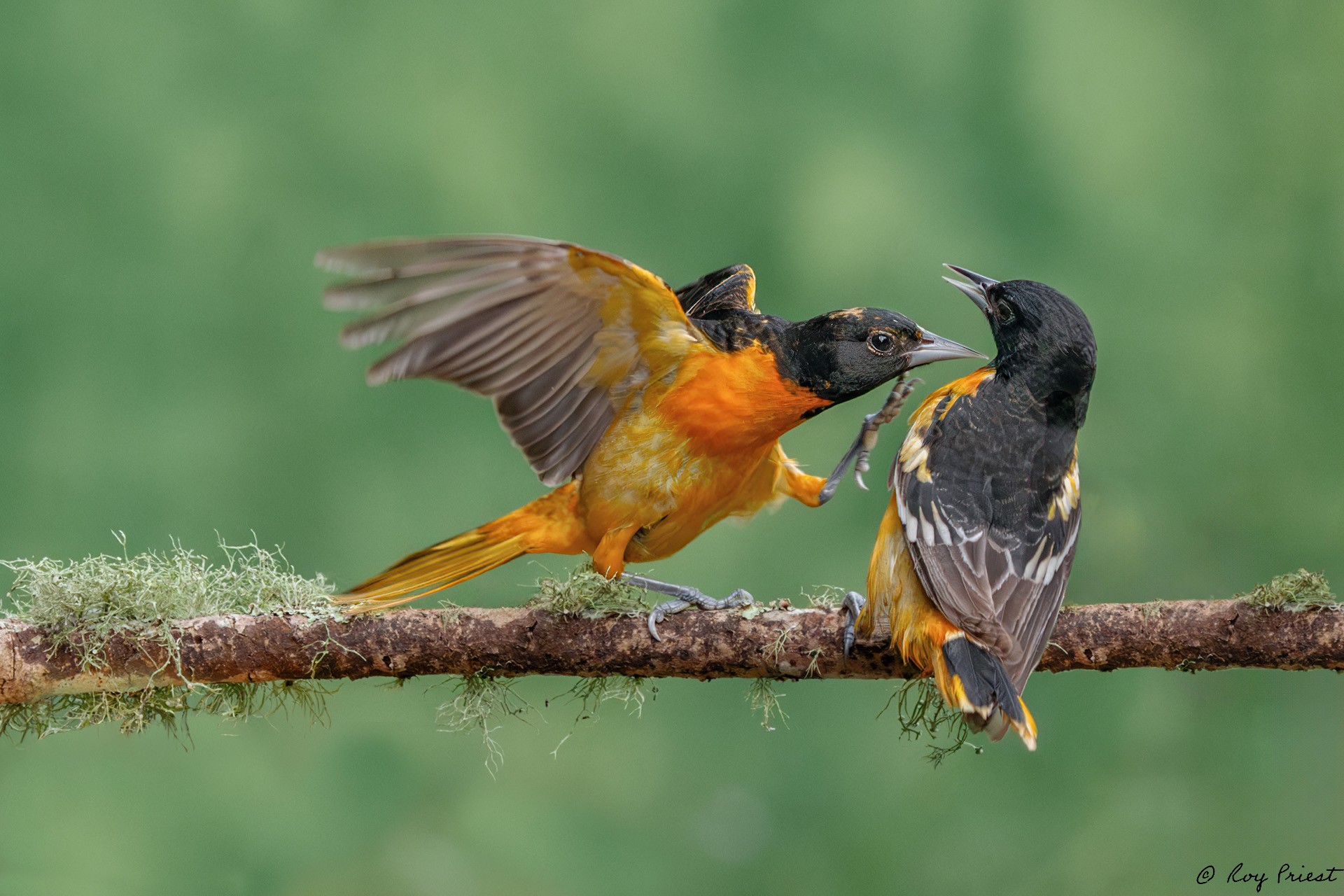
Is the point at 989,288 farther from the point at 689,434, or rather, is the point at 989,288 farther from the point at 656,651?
the point at 656,651

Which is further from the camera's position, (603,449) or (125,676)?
(603,449)

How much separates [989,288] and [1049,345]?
0.25 m

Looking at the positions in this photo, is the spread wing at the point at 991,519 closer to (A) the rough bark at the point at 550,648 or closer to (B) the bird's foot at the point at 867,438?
(A) the rough bark at the point at 550,648

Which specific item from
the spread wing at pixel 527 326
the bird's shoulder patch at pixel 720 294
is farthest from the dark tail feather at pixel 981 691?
the bird's shoulder patch at pixel 720 294

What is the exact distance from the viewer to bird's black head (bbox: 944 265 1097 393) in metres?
2.81

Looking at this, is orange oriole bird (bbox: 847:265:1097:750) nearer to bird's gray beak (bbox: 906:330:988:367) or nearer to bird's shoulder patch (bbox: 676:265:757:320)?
bird's gray beak (bbox: 906:330:988:367)

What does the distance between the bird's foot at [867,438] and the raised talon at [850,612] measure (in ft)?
2.31

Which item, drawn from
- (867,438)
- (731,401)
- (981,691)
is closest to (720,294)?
(867,438)

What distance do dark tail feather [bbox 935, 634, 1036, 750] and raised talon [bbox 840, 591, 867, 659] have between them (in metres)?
0.23

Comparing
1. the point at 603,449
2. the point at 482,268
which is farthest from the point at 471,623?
the point at 482,268

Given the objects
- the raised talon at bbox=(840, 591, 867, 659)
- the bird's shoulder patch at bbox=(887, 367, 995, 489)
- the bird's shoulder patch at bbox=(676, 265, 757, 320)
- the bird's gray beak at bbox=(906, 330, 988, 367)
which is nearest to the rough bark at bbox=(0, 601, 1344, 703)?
the raised talon at bbox=(840, 591, 867, 659)

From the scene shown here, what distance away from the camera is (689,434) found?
3020 millimetres

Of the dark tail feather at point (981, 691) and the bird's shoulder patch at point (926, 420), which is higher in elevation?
the bird's shoulder patch at point (926, 420)

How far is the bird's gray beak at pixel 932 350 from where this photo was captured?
2875mm
